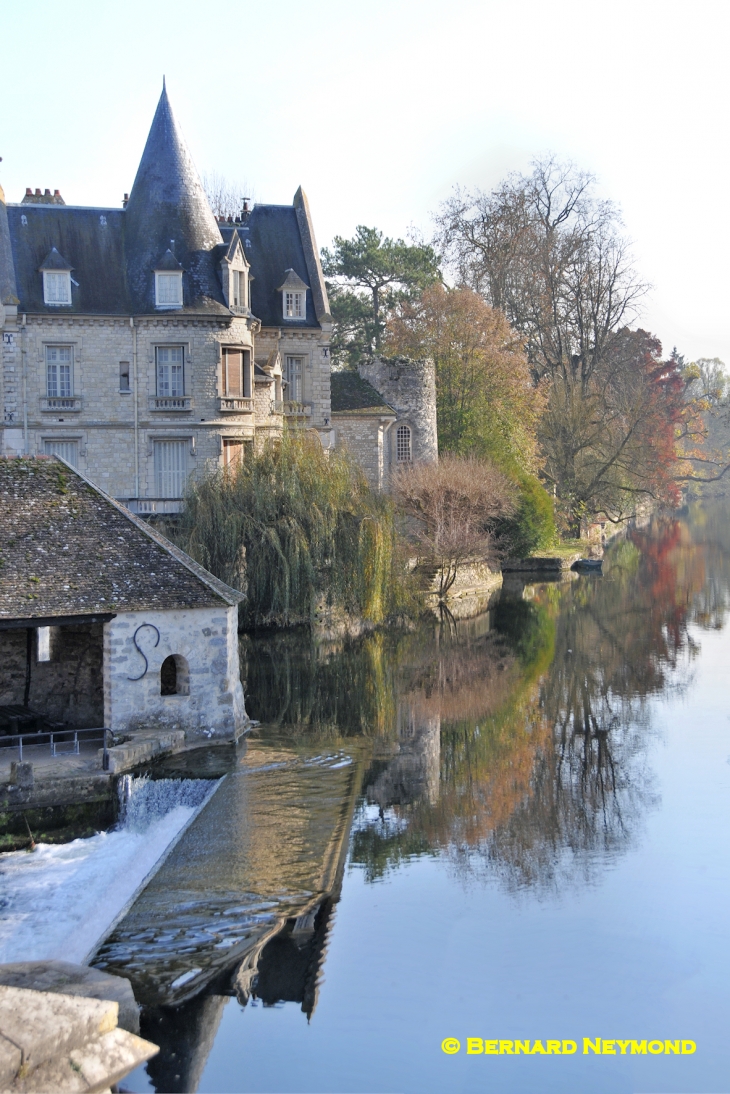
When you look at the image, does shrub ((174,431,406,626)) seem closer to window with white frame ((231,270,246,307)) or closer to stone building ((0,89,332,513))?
stone building ((0,89,332,513))

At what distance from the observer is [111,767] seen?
47.8ft

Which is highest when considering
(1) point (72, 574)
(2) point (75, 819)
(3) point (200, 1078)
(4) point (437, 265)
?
(4) point (437, 265)

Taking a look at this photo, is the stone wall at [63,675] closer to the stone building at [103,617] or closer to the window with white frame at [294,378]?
the stone building at [103,617]

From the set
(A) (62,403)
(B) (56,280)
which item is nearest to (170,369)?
(A) (62,403)

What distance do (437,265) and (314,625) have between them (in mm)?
26229

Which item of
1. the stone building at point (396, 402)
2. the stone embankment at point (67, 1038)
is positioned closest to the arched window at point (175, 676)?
the stone embankment at point (67, 1038)

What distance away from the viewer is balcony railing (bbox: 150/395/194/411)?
28.2m

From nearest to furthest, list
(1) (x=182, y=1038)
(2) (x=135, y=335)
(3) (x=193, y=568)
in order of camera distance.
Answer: (1) (x=182, y=1038)
(3) (x=193, y=568)
(2) (x=135, y=335)

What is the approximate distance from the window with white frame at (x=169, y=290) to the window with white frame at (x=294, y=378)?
5141 mm

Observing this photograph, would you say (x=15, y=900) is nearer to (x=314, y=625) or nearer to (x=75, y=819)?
(x=75, y=819)

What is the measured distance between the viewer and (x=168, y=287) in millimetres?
28125

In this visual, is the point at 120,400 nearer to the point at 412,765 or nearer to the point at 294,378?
the point at 294,378

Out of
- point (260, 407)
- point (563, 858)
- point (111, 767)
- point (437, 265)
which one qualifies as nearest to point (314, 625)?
point (260, 407)

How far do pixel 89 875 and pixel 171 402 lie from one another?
17525 mm
